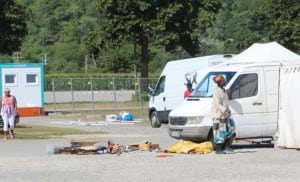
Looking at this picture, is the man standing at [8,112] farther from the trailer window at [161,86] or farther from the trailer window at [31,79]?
the trailer window at [31,79]

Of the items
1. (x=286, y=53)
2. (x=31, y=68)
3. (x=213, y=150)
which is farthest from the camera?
(x=31, y=68)

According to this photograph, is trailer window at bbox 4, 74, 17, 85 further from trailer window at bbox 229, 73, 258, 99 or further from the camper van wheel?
trailer window at bbox 229, 73, 258, 99

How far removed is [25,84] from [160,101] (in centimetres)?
1346

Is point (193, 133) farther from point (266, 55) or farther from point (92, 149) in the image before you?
point (266, 55)

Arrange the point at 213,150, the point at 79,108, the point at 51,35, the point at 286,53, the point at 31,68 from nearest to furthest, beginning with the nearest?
the point at 213,150
the point at 286,53
the point at 31,68
the point at 79,108
the point at 51,35

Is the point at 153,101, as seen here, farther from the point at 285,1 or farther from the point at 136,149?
the point at 285,1

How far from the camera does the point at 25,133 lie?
102 ft

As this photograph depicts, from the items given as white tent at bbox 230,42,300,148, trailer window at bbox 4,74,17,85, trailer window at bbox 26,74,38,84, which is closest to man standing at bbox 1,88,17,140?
white tent at bbox 230,42,300,148

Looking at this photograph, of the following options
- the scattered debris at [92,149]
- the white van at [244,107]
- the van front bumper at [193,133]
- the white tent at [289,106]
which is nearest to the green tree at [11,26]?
the white van at [244,107]

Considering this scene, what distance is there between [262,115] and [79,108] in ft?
105

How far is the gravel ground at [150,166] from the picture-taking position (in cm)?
1509

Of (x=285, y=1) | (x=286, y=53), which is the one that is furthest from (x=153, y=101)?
(x=285, y=1)

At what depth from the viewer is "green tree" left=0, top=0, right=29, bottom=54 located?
53031mm

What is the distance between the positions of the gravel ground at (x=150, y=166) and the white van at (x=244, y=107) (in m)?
0.69
